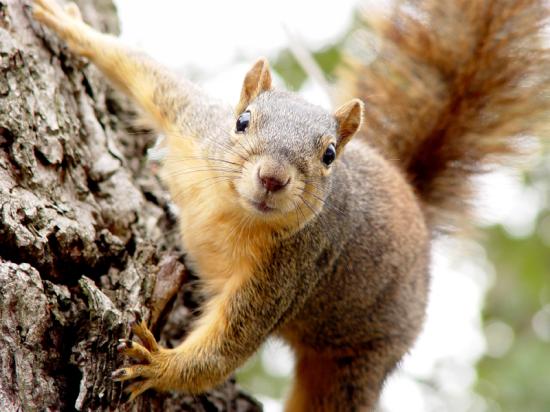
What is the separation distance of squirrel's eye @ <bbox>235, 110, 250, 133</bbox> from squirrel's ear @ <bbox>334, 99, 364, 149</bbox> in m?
0.41

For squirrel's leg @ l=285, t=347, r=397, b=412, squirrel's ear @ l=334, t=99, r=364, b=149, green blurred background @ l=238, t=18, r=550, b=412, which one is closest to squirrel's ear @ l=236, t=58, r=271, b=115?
squirrel's ear @ l=334, t=99, r=364, b=149

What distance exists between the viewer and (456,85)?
388 cm

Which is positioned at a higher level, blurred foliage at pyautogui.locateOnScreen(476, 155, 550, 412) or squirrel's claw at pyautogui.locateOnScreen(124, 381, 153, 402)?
blurred foliage at pyautogui.locateOnScreen(476, 155, 550, 412)

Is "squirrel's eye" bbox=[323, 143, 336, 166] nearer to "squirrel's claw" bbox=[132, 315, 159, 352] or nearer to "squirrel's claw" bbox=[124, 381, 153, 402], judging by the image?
"squirrel's claw" bbox=[132, 315, 159, 352]

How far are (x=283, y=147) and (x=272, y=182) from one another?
0.20 meters

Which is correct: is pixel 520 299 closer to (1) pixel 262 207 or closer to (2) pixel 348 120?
(2) pixel 348 120

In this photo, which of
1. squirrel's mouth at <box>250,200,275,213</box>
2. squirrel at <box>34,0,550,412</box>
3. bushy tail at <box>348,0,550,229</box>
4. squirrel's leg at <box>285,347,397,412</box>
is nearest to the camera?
squirrel's mouth at <box>250,200,275,213</box>

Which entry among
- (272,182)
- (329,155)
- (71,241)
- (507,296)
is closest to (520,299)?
(507,296)

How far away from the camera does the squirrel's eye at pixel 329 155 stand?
9.00 ft

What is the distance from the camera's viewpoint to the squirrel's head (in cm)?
241

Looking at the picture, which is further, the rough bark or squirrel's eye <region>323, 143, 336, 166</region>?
squirrel's eye <region>323, 143, 336, 166</region>

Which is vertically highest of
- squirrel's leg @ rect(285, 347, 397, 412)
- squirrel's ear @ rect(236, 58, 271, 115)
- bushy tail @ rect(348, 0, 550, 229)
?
bushy tail @ rect(348, 0, 550, 229)

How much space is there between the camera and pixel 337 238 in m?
3.18

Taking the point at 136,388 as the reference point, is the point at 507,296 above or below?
above
